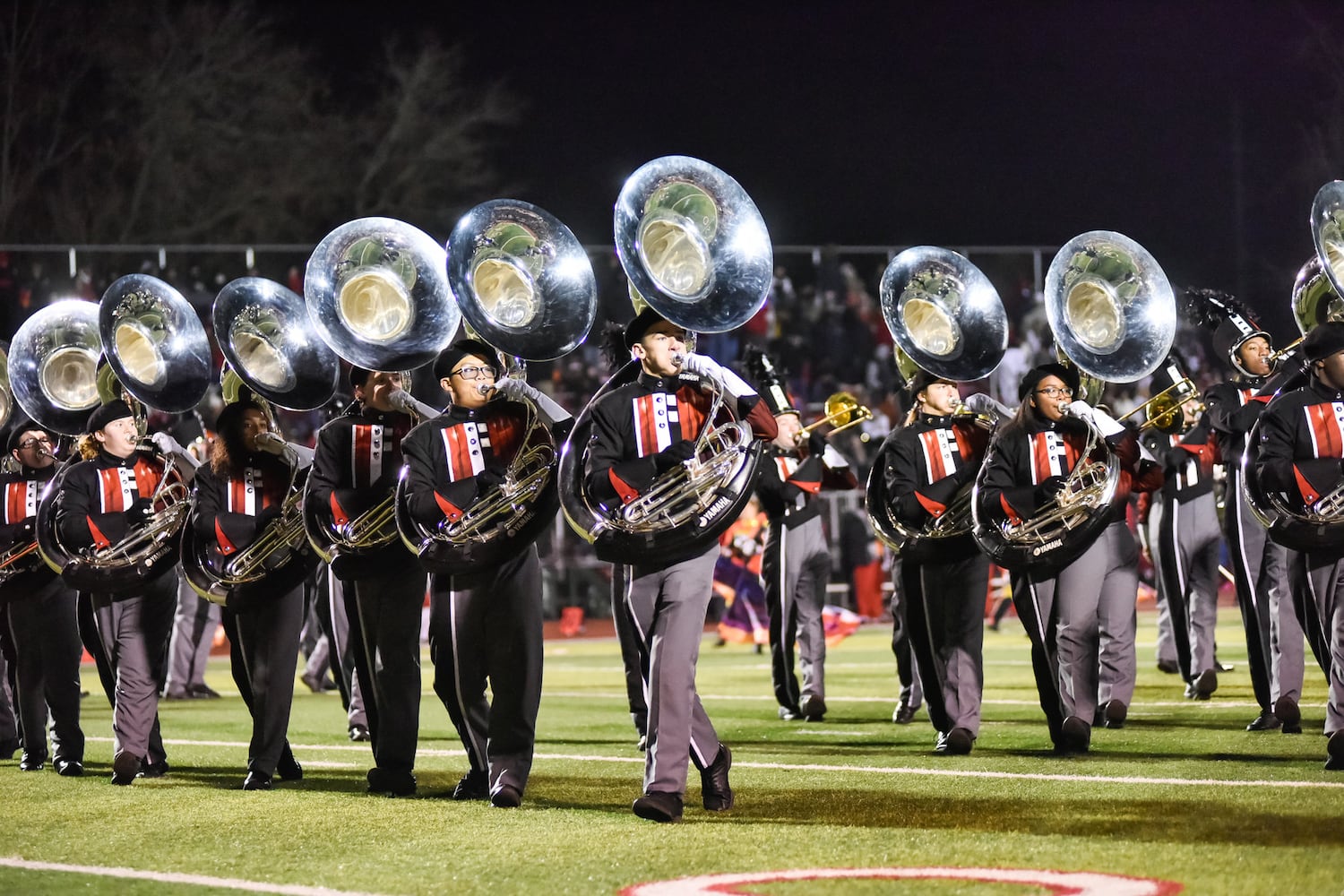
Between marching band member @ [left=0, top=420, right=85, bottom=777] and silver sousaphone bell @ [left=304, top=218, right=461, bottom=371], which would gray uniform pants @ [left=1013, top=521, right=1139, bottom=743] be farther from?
marching band member @ [left=0, top=420, right=85, bottom=777]

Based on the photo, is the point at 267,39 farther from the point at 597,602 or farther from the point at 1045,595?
the point at 1045,595

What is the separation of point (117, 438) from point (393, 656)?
214 centimetres

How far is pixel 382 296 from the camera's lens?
789 cm

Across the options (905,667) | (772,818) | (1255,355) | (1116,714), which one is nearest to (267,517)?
(772,818)

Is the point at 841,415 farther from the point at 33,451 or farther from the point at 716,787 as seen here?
the point at 716,787

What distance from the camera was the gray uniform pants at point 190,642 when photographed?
13.6 m

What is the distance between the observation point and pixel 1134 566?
9.62 m

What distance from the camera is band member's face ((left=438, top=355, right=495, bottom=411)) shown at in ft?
23.5

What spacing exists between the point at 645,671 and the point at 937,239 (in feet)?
78.6

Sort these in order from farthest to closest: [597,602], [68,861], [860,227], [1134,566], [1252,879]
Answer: [860,227] → [597,602] → [1134,566] → [68,861] → [1252,879]

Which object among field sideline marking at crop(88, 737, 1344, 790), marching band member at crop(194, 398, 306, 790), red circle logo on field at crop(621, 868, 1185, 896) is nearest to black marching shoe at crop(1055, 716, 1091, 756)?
field sideline marking at crop(88, 737, 1344, 790)

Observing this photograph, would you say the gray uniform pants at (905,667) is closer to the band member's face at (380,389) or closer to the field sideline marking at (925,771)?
the field sideline marking at (925,771)

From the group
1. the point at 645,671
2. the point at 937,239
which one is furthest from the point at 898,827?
the point at 937,239

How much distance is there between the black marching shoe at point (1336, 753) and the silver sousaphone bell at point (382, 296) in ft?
13.0
